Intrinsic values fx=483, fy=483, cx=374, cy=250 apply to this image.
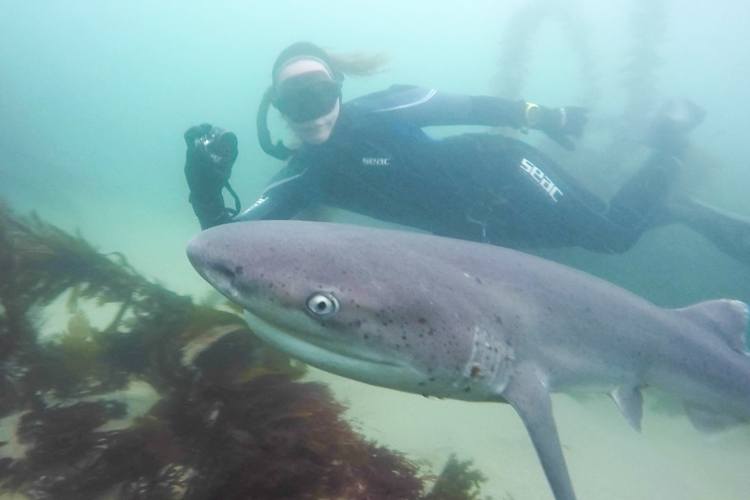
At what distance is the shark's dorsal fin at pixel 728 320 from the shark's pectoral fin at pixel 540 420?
1875 mm

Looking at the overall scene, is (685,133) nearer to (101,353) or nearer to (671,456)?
(671,456)

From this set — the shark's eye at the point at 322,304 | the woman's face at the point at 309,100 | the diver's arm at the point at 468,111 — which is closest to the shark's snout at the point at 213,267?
the shark's eye at the point at 322,304

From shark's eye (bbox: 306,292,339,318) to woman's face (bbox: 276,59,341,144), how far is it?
15.7 ft

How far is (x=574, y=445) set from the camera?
627 centimetres

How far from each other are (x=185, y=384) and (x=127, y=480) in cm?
72

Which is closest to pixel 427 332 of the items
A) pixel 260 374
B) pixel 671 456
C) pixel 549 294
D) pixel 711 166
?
pixel 549 294

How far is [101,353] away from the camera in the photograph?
4367mm

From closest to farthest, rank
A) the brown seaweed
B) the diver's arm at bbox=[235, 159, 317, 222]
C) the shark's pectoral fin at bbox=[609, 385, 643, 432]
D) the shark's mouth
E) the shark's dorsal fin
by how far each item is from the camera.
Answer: the shark's mouth → the brown seaweed → the shark's pectoral fin at bbox=[609, 385, 643, 432] → the shark's dorsal fin → the diver's arm at bbox=[235, 159, 317, 222]

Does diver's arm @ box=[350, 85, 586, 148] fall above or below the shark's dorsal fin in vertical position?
above

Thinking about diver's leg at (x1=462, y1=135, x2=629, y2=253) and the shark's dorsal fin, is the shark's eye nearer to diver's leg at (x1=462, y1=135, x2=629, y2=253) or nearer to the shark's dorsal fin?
the shark's dorsal fin

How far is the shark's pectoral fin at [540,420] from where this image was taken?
2494 mm

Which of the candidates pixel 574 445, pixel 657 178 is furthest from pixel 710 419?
pixel 657 178

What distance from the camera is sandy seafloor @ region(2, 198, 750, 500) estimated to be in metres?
5.10

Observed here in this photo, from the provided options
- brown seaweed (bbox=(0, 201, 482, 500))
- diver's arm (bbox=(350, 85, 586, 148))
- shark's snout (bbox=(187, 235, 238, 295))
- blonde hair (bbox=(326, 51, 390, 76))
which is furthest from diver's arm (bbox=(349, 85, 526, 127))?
shark's snout (bbox=(187, 235, 238, 295))
